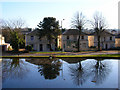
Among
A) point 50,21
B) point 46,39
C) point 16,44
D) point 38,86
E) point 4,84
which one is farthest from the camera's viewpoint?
point 46,39

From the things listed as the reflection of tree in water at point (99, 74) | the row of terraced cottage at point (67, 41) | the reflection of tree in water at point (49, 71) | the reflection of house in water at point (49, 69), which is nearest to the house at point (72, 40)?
the row of terraced cottage at point (67, 41)

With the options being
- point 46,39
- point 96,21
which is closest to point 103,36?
point 96,21

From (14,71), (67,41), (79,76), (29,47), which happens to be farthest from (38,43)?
(79,76)

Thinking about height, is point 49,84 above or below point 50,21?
below

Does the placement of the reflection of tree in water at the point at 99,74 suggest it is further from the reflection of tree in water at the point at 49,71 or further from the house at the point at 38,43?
the house at the point at 38,43

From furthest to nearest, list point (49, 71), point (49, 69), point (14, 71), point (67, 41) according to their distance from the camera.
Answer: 1. point (67, 41)
2. point (49, 69)
3. point (14, 71)
4. point (49, 71)

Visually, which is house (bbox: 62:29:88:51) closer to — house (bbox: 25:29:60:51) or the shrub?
house (bbox: 25:29:60:51)

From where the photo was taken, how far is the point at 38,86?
8.75 meters

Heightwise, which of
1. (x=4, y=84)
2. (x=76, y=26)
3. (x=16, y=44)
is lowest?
(x=4, y=84)

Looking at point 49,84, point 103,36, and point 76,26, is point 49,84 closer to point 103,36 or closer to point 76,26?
point 76,26

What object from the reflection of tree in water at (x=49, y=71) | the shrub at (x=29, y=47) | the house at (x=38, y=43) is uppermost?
the house at (x=38, y=43)

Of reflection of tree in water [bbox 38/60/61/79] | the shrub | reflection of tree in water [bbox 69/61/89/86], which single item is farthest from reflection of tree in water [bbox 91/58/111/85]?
the shrub

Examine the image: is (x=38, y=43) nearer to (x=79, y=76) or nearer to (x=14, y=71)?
(x=14, y=71)

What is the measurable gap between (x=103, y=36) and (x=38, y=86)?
3967cm
